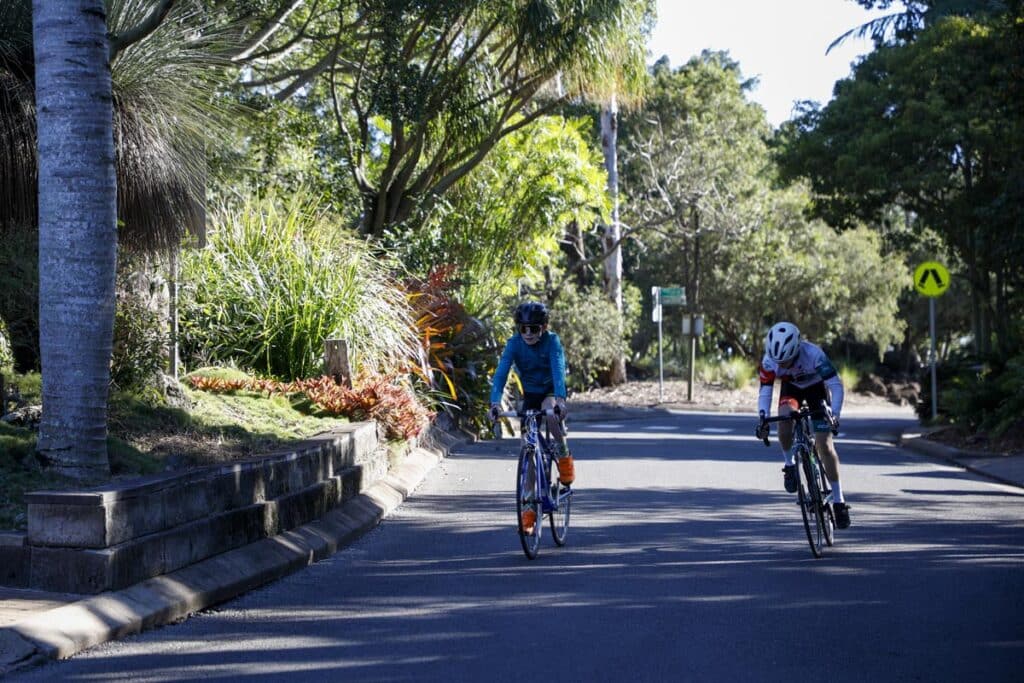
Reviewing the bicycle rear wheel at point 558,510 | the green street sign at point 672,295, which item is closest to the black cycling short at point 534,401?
the bicycle rear wheel at point 558,510

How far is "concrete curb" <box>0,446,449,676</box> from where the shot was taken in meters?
6.75

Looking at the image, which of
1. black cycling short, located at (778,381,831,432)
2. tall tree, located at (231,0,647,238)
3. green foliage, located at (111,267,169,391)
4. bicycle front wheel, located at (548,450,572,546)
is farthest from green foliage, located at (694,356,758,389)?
bicycle front wheel, located at (548,450,572,546)

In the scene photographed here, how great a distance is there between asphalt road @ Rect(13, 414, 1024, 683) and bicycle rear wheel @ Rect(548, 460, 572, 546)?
0.13m

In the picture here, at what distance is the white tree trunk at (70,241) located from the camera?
29.8 feet

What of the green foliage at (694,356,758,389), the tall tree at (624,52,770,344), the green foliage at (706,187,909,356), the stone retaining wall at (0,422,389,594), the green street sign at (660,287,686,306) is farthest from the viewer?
the green foliage at (706,187,909,356)

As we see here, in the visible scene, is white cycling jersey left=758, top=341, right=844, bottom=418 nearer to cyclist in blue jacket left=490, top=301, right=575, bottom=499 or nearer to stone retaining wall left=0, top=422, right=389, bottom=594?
cyclist in blue jacket left=490, top=301, right=575, bottom=499

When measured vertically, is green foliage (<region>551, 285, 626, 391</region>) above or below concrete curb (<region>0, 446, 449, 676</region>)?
above

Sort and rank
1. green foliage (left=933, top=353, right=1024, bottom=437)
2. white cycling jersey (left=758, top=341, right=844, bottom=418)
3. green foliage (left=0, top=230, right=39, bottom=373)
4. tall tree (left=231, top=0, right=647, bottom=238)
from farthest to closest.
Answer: tall tree (left=231, top=0, right=647, bottom=238), green foliage (left=933, top=353, right=1024, bottom=437), green foliage (left=0, top=230, right=39, bottom=373), white cycling jersey (left=758, top=341, right=844, bottom=418)

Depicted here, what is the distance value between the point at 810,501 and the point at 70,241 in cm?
558

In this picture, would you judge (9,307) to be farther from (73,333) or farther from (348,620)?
(348,620)

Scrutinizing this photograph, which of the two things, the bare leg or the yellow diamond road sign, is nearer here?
the bare leg

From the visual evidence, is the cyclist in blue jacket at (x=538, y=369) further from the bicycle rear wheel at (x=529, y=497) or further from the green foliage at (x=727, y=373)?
the green foliage at (x=727, y=373)

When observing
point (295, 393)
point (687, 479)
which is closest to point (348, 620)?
point (295, 393)

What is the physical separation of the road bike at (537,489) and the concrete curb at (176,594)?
1.60m
